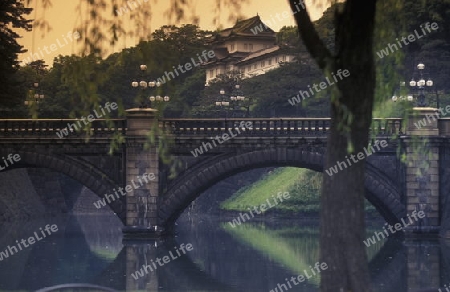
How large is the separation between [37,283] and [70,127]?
588 inches

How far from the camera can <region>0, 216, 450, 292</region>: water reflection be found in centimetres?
2895

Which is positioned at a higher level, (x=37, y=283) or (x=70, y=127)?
(x=70, y=127)

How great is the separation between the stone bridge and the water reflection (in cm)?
175

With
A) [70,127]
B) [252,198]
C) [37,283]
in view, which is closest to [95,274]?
[37,283]

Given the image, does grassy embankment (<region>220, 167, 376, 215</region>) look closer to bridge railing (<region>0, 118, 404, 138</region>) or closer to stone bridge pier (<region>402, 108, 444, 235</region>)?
stone bridge pier (<region>402, 108, 444, 235</region>)

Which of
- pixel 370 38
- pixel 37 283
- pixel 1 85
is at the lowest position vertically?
pixel 37 283

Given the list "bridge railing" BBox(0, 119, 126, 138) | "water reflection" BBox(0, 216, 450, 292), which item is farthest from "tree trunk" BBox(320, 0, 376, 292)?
"bridge railing" BBox(0, 119, 126, 138)

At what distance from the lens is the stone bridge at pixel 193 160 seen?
41812mm

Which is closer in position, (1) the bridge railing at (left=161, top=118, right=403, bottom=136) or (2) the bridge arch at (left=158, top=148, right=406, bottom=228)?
(2) the bridge arch at (left=158, top=148, right=406, bottom=228)

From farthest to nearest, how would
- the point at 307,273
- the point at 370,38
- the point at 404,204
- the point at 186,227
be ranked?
the point at 186,227 < the point at 404,204 < the point at 307,273 < the point at 370,38

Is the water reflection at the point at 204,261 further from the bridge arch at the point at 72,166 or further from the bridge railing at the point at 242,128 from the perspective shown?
the bridge railing at the point at 242,128

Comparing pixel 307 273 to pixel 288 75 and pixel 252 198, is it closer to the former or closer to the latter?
pixel 252 198

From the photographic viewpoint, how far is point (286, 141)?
42.2 meters

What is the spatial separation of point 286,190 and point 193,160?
21.6m
